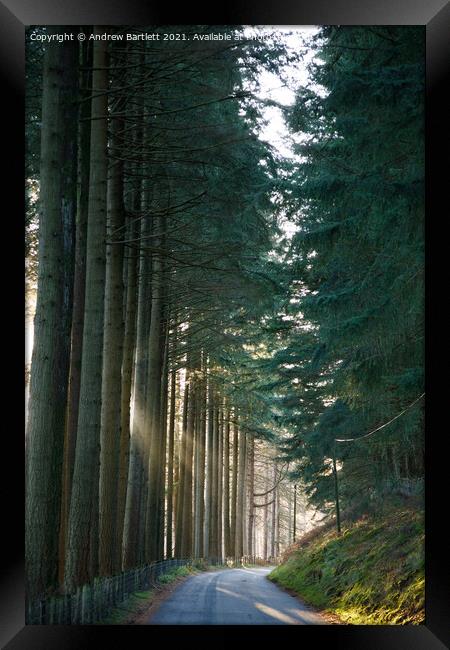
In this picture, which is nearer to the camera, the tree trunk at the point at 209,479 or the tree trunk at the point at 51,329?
the tree trunk at the point at 51,329

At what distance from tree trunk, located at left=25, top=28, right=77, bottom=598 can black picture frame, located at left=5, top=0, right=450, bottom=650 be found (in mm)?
311

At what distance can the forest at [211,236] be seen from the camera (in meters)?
6.56

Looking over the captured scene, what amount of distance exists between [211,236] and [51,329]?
4837 millimetres

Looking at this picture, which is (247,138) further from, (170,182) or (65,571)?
(65,571)

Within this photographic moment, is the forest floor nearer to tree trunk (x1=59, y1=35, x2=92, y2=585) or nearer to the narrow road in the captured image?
the narrow road

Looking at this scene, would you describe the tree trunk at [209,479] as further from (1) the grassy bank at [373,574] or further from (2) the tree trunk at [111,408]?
(2) the tree trunk at [111,408]

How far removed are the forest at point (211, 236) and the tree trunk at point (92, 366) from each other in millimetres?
24

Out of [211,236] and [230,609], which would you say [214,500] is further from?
[230,609]

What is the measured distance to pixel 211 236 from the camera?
421 inches

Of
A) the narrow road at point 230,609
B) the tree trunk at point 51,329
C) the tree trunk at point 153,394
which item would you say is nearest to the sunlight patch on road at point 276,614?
the narrow road at point 230,609

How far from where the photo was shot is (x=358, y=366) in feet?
28.8

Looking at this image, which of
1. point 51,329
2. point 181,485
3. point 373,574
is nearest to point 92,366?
point 51,329

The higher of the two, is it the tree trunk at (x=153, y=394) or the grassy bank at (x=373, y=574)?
the tree trunk at (x=153, y=394)
